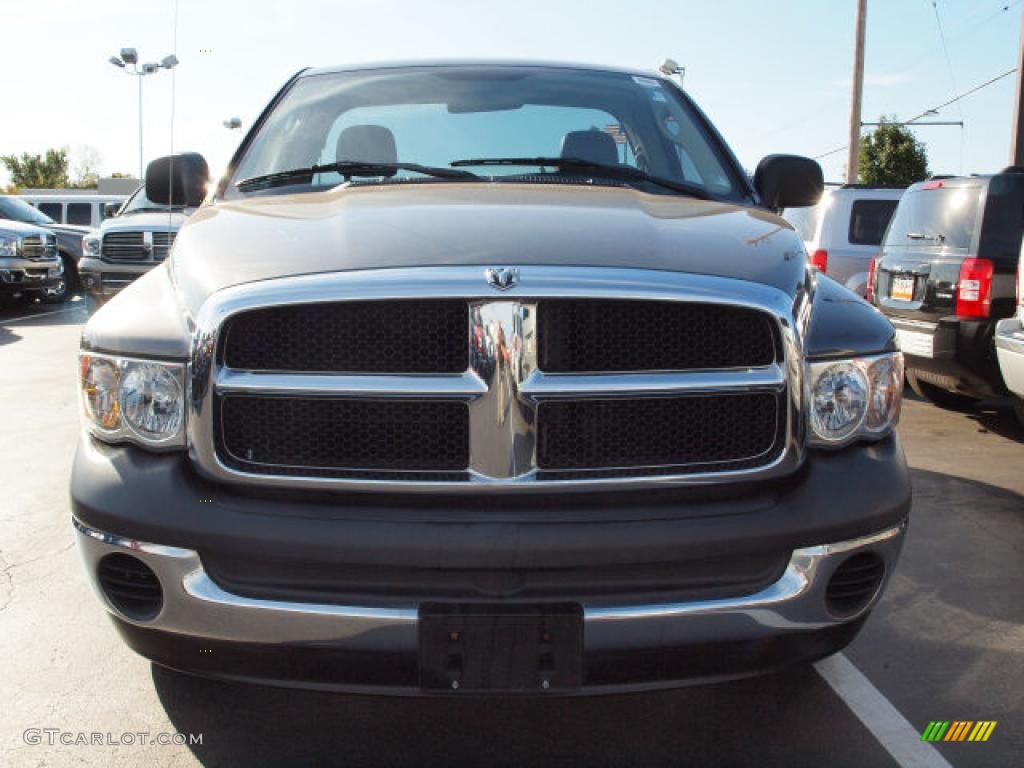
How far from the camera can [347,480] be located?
2.30m

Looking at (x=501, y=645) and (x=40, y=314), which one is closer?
(x=501, y=645)

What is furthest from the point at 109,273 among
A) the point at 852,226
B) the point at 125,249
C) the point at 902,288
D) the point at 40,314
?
the point at 902,288

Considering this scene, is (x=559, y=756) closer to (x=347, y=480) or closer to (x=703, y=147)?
(x=347, y=480)

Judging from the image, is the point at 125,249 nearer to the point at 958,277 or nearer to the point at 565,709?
the point at 958,277

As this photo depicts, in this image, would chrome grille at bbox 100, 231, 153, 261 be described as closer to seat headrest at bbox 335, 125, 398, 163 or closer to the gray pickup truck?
seat headrest at bbox 335, 125, 398, 163

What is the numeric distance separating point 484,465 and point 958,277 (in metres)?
5.63

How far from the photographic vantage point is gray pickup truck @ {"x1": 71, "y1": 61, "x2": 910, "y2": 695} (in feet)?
7.23

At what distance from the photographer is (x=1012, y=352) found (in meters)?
5.67

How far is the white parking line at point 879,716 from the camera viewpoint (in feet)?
8.99

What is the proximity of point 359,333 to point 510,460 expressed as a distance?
1.41 ft

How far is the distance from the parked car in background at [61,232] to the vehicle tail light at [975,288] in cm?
1409

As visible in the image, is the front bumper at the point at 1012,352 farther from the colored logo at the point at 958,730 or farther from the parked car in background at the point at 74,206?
the parked car in background at the point at 74,206

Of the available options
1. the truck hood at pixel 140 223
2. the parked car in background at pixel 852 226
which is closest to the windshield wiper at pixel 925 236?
the parked car in background at pixel 852 226

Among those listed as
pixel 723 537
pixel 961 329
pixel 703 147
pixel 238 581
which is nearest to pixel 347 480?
pixel 238 581
